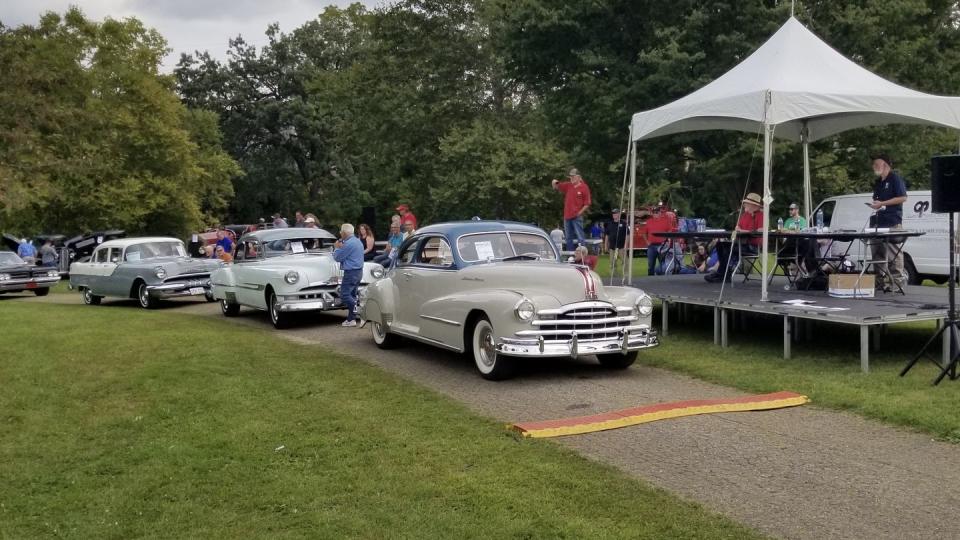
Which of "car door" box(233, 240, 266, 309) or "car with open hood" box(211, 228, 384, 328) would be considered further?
"car door" box(233, 240, 266, 309)

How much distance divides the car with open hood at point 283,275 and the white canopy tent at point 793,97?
5266mm

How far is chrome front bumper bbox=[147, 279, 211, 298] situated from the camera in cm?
1756

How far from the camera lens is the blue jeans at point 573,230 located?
1627cm

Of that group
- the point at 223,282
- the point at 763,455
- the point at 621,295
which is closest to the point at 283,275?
the point at 223,282

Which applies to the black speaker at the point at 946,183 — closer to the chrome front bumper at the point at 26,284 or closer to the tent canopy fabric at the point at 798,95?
the tent canopy fabric at the point at 798,95

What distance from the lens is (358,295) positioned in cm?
1378

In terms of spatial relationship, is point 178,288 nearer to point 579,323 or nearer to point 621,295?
point 621,295

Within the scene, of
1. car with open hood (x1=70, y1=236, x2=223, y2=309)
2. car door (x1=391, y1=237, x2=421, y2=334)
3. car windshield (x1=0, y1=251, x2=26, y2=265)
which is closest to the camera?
car door (x1=391, y1=237, x2=421, y2=334)

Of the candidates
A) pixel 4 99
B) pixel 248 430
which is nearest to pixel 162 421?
pixel 248 430

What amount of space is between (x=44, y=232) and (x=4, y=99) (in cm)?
2463

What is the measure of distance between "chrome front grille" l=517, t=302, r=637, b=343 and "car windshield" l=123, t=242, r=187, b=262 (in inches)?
503

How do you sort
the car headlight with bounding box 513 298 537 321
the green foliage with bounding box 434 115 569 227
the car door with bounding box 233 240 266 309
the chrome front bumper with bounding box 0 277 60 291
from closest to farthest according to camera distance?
1. the car headlight with bounding box 513 298 537 321
2. the car door with bounding box 233 240 266 309
3. the chrome front bumper with bounding box 0 277 60 291
4. the green foliage with bounding box 434 115 569 227

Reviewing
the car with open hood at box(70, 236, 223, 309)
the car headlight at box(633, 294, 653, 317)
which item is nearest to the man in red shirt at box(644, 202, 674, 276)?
the car headlight at box(633, 294, 653, 317)

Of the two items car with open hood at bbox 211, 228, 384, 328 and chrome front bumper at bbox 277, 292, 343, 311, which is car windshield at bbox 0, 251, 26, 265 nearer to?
car with open hood at bbox 211, 228, 384, 328
